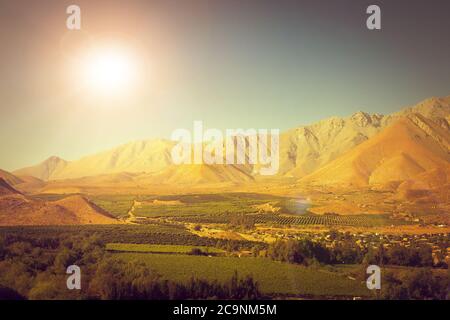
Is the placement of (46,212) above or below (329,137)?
below

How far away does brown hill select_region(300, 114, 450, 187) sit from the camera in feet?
241

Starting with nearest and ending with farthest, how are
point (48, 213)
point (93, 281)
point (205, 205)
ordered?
point (93, 281)
point (48, 213)
point (205, 205)

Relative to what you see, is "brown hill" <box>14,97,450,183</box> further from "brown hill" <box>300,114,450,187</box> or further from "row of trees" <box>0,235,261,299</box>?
"row of trees" <box>0,235,261,299</box>

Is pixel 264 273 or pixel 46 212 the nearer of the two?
pixel 264 273

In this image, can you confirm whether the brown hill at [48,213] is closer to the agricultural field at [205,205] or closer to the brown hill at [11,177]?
the agricultural field at [205,205]

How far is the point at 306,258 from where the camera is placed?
2583 centimetres

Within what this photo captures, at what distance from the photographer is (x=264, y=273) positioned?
23469 mm

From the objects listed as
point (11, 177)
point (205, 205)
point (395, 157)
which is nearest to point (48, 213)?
point (205, 205)

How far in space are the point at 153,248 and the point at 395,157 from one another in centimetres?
6409

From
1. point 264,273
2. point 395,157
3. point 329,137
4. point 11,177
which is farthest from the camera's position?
point 329,137

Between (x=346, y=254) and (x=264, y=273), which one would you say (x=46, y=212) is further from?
(x=346, y=254)

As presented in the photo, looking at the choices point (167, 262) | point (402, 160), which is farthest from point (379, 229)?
point (402, 160)

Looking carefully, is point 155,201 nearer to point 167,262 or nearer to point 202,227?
point 202,227

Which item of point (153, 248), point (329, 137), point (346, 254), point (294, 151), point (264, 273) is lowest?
point (264, 273)
